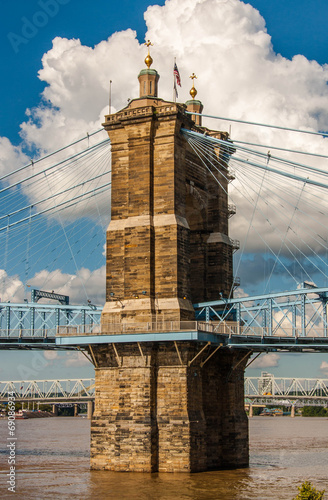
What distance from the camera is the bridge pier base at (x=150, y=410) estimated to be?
4675cm

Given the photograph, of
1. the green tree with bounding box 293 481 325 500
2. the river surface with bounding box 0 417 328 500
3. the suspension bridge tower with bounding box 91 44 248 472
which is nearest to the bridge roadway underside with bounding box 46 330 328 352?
the suspension bridge tower with bounding box 91 44 248 472

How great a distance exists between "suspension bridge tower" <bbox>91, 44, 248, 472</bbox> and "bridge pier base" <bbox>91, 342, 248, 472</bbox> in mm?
67

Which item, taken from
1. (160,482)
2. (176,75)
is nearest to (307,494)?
(160,482)

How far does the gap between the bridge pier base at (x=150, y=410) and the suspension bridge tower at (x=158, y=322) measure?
0.07 meters

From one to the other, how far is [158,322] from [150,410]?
19.2 feet

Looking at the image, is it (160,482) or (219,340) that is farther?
(219,340)

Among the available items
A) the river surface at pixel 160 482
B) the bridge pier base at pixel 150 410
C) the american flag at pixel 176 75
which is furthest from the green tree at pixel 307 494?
the american flag at pixel 176 75

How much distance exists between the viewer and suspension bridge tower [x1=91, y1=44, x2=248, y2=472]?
156 feet

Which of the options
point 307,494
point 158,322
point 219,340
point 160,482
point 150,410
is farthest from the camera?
point 219,340

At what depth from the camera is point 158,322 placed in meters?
49.2

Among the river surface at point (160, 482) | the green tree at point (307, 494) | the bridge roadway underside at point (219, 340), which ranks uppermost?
the bridge roadway underside at point (219, 340)

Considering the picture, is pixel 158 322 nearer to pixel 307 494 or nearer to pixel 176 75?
pixel 176 75

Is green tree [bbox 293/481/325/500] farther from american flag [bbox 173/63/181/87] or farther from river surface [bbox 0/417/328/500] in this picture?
american flag [bbox 173/63/181/87]

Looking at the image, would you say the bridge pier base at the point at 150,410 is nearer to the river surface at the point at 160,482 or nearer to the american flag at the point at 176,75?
the river surface at the point at 160,482
